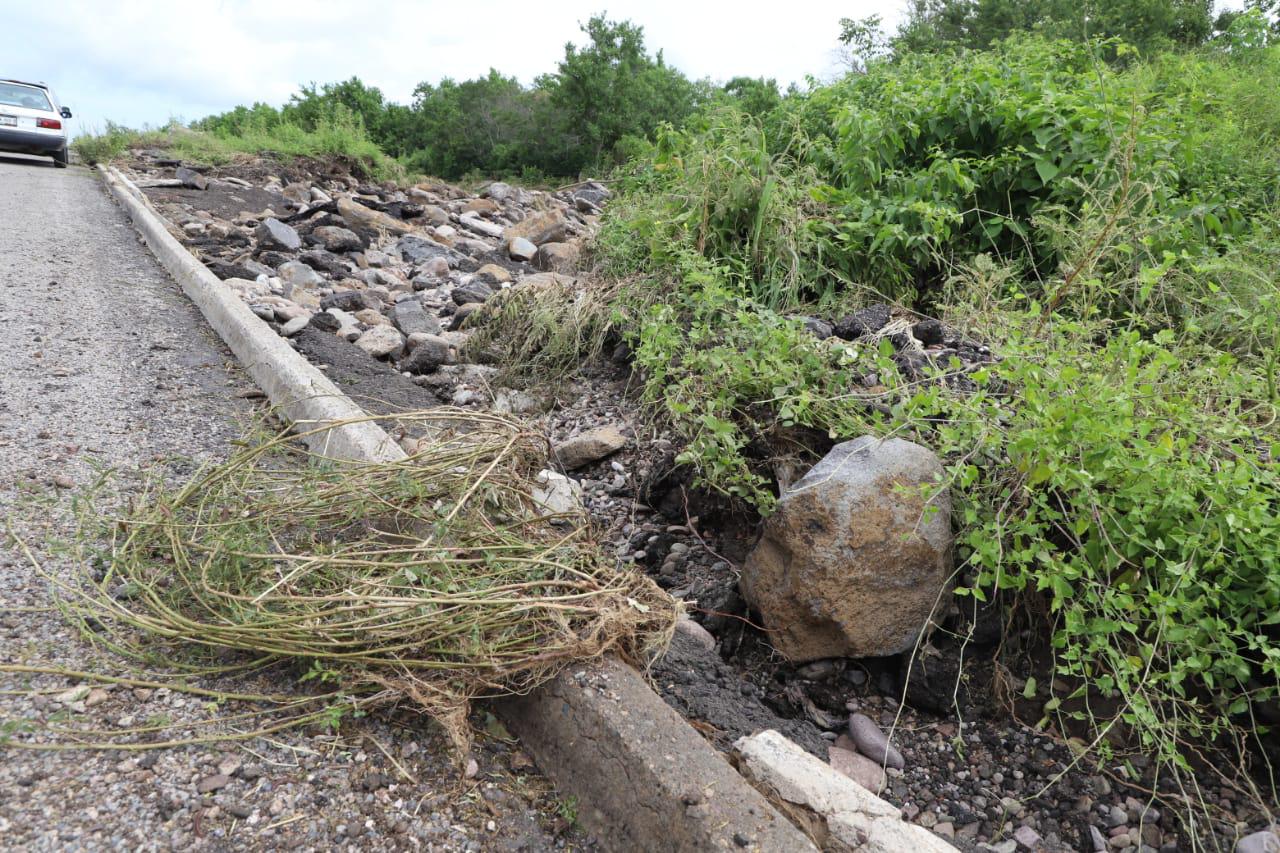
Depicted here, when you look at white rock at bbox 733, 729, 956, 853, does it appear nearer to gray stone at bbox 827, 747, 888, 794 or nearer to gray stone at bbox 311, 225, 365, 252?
gray stone at bbox 827, 747, 888, 794

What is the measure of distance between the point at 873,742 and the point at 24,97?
57.7ft

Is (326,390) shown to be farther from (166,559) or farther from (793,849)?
(793,849)

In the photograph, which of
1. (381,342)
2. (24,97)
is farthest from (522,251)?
(24,97)

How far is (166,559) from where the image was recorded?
2248 millimetres

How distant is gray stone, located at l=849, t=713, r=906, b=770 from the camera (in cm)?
218

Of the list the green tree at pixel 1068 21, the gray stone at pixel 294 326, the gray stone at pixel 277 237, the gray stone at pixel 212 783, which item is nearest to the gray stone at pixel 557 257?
the gray stone at pixel 294 326

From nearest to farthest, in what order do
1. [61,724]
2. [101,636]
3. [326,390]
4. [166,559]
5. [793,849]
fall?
[793,849] → [61,724] → [101,636] → [166,559] → [326,390]

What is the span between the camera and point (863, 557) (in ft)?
7.55

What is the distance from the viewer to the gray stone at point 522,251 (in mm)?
7438

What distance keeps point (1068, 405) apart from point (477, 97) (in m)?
20.6

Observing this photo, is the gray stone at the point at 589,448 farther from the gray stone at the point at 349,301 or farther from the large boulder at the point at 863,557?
the gray stone at the point at 349,301

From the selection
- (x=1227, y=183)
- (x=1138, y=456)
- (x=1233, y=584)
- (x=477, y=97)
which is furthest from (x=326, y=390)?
(x=477, y=97)

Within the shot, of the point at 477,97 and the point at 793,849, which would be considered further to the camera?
the point at 477,97

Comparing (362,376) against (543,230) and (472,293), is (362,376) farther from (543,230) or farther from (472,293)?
(543,230)
